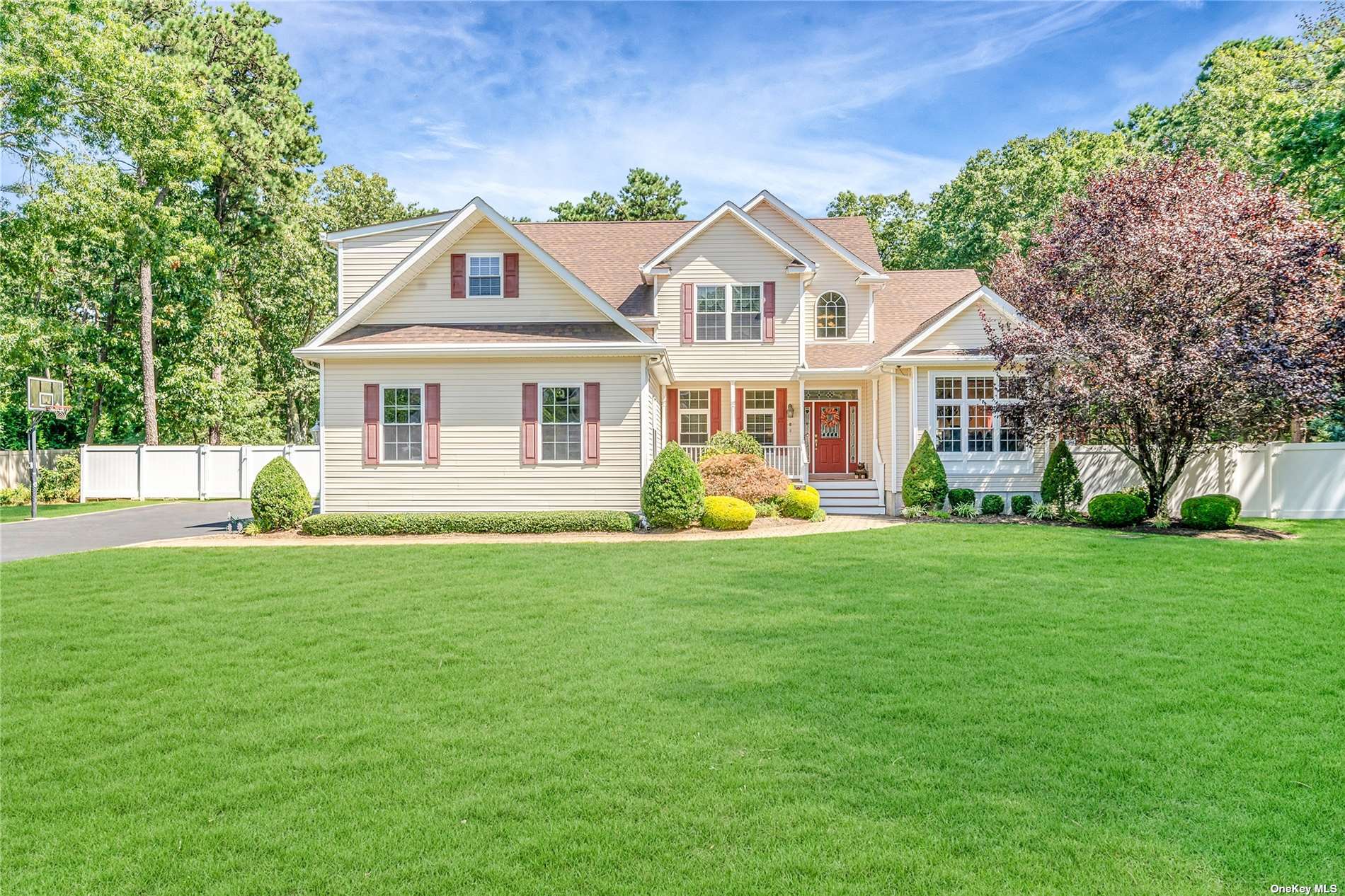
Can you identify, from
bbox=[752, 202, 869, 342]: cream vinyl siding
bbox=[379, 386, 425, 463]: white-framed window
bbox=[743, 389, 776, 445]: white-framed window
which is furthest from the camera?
bbox=[752, 202, 869, 342]: cream vinyl siding

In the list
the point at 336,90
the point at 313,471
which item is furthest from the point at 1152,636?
the point at 313,471

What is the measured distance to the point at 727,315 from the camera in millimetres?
20797

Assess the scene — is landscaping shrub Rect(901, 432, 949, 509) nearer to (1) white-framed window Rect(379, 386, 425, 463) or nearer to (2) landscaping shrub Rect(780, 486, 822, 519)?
(2) landscaping shrub Rect(780, 486, 822, 519)

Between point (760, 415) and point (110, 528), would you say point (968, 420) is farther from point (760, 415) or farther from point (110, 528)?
point (110, 528)

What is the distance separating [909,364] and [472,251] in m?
10.3

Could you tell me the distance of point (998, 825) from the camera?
374cm

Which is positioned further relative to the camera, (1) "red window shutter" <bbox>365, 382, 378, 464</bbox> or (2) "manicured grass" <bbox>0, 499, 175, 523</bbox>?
(2) "manicured grass" <bbox>0, 499, 175, 523</bbox>

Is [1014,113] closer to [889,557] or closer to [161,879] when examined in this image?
[889,557]

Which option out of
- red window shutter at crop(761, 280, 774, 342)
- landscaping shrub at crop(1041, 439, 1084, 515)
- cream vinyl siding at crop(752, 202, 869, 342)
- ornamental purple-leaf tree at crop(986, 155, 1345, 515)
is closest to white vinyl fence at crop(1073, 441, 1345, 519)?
landscaping shrub at crop(1041, 439, 1084, 515)

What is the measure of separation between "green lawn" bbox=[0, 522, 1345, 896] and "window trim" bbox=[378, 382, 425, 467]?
7112 mm

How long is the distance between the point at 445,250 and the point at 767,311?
8405mm

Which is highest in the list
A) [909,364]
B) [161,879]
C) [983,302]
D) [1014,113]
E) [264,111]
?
[264,111]

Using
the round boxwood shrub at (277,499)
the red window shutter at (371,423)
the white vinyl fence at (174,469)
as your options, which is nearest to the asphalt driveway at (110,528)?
the round boxwood shrub at (277,499)

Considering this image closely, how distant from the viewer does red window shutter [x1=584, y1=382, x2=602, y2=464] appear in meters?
16.5
